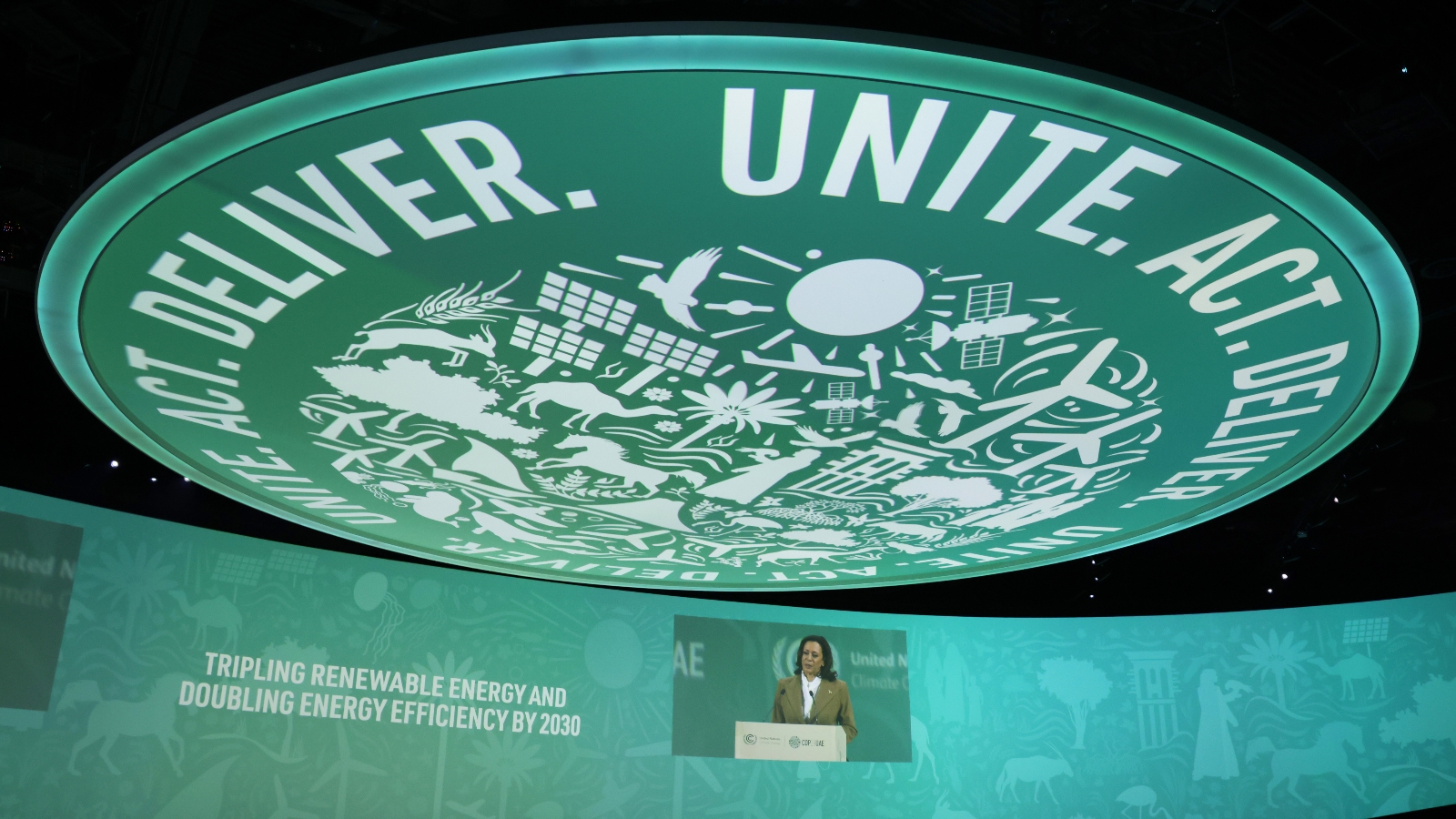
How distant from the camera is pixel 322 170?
396 cm

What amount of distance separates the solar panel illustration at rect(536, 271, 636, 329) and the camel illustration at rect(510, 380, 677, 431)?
2.78 feet

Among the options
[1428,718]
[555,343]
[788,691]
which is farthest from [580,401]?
[1428,718]

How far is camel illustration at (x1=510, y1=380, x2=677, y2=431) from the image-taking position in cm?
593

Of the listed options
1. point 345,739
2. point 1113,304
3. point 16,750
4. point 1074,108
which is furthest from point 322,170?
point 345,739

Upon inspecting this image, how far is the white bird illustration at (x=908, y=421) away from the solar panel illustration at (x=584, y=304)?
187cm

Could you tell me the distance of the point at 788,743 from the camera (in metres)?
12.9

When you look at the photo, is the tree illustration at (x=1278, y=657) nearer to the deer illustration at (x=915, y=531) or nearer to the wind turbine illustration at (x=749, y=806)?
the wind turbine illustration at (x=749, y=806)

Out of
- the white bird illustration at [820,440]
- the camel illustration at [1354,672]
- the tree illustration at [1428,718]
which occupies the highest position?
the white bird illustration at [820,440]

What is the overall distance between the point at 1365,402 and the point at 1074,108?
380 centimetres

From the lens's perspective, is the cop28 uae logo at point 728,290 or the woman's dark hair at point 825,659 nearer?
the cop28 uae logo at point 728,290

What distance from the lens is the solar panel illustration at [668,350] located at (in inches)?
206

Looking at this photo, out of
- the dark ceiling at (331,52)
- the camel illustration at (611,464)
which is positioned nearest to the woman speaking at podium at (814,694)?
A: the camel illustration at (611,464)

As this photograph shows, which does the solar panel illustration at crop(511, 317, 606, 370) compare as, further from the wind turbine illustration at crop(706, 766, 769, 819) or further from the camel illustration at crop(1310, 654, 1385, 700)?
the camel illustration at crop(1310, 654, 1385, 700)

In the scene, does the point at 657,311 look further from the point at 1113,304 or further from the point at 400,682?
the point at 400,682
